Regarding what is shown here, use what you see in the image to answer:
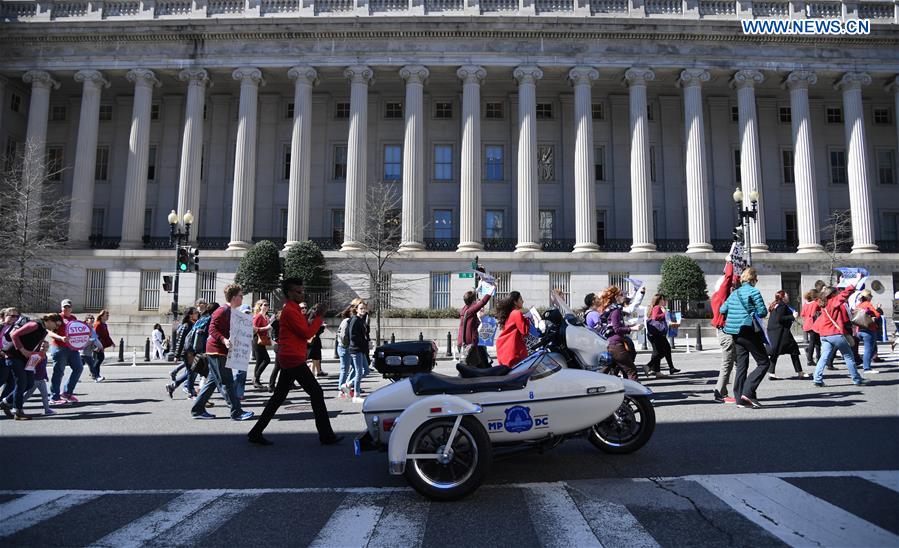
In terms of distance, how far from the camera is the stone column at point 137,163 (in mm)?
31594

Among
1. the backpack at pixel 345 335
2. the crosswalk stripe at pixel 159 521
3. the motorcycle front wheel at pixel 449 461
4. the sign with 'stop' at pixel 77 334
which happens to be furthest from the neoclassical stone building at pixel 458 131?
the motorcycle front wheel at pixel 449 461

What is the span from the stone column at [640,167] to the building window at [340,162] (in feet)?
58.7

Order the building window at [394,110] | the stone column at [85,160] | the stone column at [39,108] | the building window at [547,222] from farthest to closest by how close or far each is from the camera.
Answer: the building window at [394,110] < the building window at [547,222] < the stone column at [39,108] < the stone column at [85,160]

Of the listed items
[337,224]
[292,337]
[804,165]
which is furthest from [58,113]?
[804,165]

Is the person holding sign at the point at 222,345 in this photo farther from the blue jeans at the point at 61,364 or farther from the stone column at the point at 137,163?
the stone column at the point at 137,163

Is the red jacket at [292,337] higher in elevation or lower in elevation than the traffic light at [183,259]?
lower

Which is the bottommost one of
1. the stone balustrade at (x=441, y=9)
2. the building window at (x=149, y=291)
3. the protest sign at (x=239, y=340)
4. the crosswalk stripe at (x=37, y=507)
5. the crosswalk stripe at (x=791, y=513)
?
the crosswalk stripe at (x=37, y=507)

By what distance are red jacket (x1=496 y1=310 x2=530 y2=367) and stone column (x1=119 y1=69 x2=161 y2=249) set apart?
2945cm

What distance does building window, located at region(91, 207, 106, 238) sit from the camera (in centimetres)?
3581

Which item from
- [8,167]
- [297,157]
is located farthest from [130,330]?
[8,167]

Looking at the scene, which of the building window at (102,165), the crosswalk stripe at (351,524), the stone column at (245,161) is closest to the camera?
the crosswalk stripe at (351,524)

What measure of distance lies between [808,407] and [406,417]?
7918 millimetres

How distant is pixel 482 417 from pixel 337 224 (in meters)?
31.5

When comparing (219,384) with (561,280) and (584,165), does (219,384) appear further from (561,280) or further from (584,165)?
(584,165)
